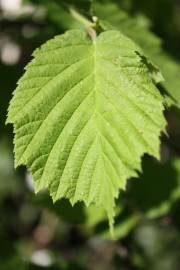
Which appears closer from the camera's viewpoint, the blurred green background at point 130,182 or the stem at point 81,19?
the stem at point 81,19

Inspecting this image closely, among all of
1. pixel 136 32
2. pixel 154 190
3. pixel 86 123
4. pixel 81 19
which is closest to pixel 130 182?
pixel 154 190

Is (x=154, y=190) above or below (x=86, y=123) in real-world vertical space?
below

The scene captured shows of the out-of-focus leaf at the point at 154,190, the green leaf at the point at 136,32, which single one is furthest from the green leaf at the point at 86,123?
the out-of-focus leaf at the point at 154,190

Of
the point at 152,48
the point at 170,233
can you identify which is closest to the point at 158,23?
the point at 152,48

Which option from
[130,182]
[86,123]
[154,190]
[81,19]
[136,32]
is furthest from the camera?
[130,182]

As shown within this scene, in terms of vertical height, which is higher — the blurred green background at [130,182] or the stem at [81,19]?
the stem at [81,19]

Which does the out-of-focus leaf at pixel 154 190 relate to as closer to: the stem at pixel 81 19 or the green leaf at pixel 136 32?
the green leaf at pixel 136 32

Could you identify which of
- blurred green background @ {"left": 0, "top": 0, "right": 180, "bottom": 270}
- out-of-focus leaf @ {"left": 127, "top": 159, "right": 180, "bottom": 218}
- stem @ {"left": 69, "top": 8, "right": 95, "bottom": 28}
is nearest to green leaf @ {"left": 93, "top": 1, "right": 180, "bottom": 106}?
blurred green background @ {"left": 0, "top": 0, "right": 180, "bottom": 270}

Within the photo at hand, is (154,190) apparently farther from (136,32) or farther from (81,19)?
(81,19)

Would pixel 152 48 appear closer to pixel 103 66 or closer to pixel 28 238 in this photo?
pixel 103 66
